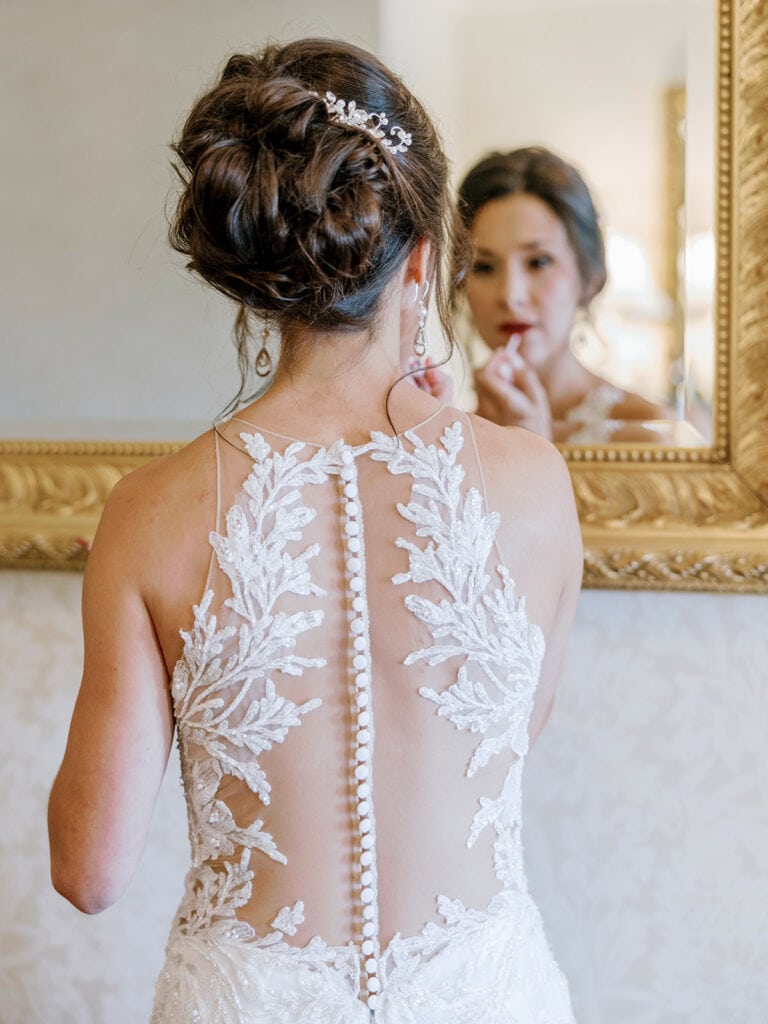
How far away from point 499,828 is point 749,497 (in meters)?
0.68

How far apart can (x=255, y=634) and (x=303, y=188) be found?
1.30 ft

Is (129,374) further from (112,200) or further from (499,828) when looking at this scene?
(499,828)

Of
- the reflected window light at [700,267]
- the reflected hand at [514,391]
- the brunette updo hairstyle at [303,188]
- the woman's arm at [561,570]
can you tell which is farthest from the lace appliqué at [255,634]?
the reflected window light at [700,267]

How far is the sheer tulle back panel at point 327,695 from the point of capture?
1.00 meters

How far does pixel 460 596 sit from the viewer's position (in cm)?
101

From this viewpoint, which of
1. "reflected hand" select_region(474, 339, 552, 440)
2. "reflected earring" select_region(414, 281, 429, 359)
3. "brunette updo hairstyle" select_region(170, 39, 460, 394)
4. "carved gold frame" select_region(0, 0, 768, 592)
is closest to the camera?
"brunette updo hairstyle" select_region(170, 39, 460, 394)

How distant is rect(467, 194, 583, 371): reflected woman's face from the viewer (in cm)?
153

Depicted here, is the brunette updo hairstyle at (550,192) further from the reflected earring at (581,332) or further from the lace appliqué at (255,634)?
the lace appliqué at (255,634)

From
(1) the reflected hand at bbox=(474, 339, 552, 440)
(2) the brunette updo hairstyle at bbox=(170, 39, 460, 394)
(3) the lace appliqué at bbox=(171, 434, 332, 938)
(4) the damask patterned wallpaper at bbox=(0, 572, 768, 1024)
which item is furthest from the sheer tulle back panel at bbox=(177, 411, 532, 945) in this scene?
(4) the damask patterned wallpaper at bbox=(0, 572, 768, 1024)

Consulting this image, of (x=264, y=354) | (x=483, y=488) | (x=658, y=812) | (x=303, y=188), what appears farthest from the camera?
(x=658, y=812)

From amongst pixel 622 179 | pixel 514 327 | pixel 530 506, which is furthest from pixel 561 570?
pixel 622 179

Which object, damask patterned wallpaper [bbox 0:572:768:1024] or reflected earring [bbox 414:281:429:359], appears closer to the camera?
reflected earring [bbox 414:281:429:359]

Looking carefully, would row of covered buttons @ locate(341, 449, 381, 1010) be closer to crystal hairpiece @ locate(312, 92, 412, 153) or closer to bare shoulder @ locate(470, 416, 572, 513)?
bare shoulder @ locate(470, 416, 572, 513)

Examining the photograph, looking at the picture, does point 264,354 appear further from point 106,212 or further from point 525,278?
point 106,212
